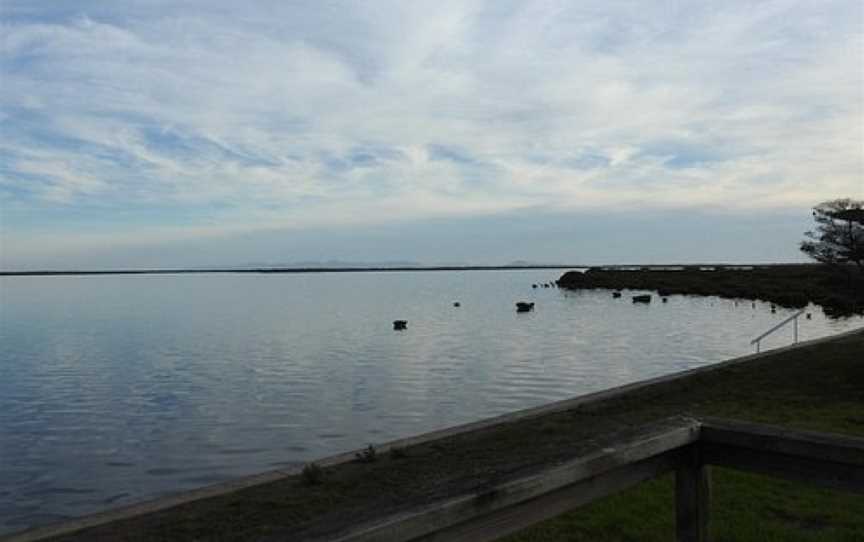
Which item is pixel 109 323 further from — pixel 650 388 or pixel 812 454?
pixel 812 454

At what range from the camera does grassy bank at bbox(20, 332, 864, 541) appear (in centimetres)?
347

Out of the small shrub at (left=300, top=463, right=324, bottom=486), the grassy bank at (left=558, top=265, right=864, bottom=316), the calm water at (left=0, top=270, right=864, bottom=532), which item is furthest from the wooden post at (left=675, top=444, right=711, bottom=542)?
the grassy bank at (left=558, top=265, right=864, bottom=316)

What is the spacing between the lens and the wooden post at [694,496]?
385 cm

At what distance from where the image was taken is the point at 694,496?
3.87m

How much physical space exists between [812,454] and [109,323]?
4998 cm

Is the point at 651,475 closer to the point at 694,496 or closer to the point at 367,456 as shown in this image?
the point at 694,496

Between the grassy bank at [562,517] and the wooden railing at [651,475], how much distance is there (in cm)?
9

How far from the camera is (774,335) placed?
3412 cm

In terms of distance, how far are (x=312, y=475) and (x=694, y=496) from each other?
252 inches

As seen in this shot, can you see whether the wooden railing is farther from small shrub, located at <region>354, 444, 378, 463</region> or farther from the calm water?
the calm water

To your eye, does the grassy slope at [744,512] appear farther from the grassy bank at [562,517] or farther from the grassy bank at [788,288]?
the grassy bank at [788,288]

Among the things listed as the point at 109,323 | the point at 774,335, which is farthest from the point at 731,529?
the point at 109,323

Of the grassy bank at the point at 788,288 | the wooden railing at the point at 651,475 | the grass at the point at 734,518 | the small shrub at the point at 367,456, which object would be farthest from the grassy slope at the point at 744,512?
the small shrub at the point at 367,456

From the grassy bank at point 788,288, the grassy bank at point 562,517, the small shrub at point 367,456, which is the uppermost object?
the grassy bank at point 788,288
